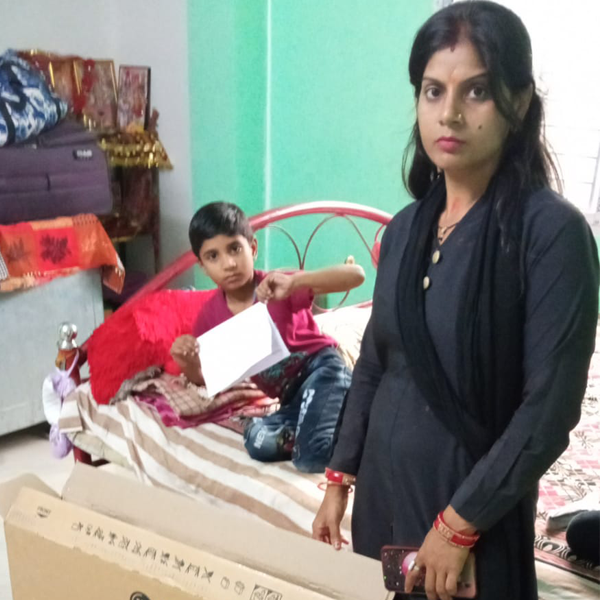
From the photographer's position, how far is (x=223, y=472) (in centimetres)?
155

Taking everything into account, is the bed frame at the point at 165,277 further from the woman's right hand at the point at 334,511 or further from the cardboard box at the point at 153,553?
the cardboard box at the point at 153,553

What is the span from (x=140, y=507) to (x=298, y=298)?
847 millimetres

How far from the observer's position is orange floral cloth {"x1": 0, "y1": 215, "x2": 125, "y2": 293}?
2.41 m

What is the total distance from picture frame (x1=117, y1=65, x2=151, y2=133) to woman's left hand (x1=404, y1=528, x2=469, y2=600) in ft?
9.03

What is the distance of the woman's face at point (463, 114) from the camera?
0.77 m

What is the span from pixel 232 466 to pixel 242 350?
279 mm

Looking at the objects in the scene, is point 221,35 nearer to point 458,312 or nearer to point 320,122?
point 320,122

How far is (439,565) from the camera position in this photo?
2.60ft

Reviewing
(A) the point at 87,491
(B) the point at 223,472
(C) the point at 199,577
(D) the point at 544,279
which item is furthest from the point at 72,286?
(D) the point at 544,279

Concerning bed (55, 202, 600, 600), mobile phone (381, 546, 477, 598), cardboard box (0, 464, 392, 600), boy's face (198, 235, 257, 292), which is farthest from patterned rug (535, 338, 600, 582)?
boy's face (198, 235, 257, 292)

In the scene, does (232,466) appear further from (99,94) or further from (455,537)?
(99,94)

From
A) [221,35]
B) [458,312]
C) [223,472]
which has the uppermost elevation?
[221,35]

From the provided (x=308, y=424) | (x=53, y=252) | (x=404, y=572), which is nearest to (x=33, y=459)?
(x=53, y=252)

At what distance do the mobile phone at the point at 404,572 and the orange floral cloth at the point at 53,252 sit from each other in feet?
6.50
